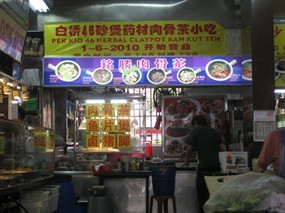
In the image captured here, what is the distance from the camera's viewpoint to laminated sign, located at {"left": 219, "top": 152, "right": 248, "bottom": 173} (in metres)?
6.43

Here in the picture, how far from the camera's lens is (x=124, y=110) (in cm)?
855

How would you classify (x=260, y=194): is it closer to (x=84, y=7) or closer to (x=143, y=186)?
(x=143, y=186)

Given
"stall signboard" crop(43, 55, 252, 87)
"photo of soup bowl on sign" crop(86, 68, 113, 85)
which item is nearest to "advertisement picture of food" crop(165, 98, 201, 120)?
"stall signboard" crop(43, 55, 252, 87)

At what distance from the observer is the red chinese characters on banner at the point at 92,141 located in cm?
859

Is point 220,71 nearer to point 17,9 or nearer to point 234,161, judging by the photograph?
point 234,161

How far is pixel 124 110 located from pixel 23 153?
127 inches

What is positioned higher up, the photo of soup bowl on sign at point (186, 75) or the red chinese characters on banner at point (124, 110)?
the photo of soup bowl on sign at point (186, 75)

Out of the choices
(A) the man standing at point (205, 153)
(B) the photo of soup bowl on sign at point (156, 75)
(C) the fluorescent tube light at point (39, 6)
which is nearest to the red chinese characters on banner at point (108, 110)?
(B) the photo of soup bowl on sign at point (156, 75)

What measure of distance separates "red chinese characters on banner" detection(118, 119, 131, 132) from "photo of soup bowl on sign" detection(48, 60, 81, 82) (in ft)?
4.88

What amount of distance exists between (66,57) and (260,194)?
18.4ft

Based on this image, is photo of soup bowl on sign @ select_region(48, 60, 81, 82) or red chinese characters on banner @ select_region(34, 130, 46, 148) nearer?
red chinese characters on banner @ select_region(34, 130, 46, 148)

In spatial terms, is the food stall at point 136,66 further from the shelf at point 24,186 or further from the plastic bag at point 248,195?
the plastic bag at point 248,195

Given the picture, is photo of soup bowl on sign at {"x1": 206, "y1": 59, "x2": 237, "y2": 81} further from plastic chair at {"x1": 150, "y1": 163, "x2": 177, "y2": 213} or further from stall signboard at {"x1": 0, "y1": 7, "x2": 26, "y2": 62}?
stall signboard at {"x1": 0, "y1": 7, "x2": 26, "y2": 62}

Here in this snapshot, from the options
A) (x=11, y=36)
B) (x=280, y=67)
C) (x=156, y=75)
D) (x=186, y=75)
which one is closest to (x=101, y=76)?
(x=156, y=75)
